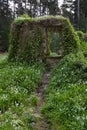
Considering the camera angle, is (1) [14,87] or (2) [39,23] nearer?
(1) [14,87]

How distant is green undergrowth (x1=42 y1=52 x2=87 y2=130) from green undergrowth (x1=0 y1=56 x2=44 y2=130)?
0.59 meters

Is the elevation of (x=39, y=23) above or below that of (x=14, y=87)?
above

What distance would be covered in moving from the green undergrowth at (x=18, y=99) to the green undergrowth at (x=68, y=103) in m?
0.59

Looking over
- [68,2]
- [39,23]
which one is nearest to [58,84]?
[39,23]

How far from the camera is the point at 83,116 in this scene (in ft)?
28.2

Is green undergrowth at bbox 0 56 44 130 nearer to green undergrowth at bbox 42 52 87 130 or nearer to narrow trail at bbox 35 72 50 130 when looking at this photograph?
narrow trail at bbox 35 72 50 130

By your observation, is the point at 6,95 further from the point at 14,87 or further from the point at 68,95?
the point at 68,95

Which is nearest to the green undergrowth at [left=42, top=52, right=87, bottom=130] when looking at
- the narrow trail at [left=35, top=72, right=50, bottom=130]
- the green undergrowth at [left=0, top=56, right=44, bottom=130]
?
the narrow trail at [left=35, top=72, right=50, bottom=130]

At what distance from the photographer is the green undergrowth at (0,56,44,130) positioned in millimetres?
8627

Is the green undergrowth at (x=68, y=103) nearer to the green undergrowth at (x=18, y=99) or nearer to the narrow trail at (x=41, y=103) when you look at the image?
the narrow trail at (x=41, y=103)

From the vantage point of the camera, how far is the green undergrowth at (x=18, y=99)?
28.3 feet

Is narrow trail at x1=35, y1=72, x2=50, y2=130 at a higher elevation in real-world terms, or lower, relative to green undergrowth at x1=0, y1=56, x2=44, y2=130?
lower

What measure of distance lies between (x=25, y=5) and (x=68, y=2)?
7.72 metres

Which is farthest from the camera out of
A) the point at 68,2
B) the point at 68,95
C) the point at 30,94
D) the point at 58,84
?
the point at 68,2
